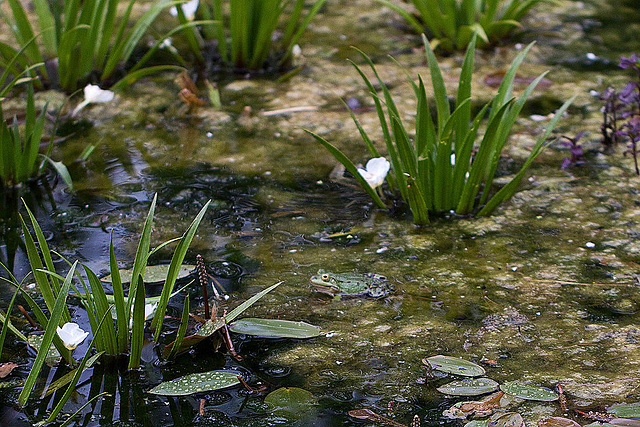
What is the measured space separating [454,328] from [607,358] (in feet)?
0.98

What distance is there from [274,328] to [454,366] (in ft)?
1.22

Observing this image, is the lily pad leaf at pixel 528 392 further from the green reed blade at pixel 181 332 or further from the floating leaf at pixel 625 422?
the green reed blade at pixel 181 332

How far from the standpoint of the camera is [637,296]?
1412mm

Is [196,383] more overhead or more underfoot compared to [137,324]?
more underfoot

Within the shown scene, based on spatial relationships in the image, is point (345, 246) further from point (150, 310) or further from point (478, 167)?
point (150, 310)

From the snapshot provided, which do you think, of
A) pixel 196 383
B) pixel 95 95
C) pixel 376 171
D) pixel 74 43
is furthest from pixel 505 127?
pixel 74 43

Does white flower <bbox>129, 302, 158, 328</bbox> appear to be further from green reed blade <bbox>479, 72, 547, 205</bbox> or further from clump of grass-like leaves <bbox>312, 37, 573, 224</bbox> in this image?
green reed blade <bbox>479, 72, 547, 205</bbox>

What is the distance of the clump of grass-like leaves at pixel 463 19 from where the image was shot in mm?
2535

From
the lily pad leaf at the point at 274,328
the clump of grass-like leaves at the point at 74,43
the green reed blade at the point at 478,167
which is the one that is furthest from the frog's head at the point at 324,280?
the clump of grass-like leaves at the point at 74,43

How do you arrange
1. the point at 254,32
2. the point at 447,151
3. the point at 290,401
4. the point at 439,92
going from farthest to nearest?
the point at 254,32, the point at 439,92, the point at 447,151, the point at 290,401

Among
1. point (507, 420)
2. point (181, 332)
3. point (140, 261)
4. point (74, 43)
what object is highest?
point (74, 43)

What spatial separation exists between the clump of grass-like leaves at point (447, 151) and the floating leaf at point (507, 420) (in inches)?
25.9

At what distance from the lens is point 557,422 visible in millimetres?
1061

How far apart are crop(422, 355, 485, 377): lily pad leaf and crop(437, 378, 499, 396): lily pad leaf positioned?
18 millimetres
